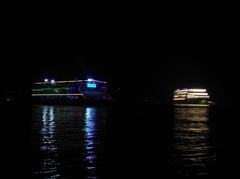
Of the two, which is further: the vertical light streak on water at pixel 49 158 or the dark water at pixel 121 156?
the dark water at pixel 121 156

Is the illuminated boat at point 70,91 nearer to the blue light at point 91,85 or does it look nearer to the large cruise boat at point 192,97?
the blue light at point 91,85

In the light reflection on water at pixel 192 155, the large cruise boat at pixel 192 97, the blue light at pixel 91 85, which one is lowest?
the light reflection on water at pixel 192 155

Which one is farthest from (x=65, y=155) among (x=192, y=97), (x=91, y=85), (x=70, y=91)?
(x=192, y=97)

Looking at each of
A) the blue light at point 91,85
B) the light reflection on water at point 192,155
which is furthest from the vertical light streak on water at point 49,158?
the blue light at point 91,85

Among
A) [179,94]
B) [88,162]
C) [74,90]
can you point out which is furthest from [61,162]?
[179,94]

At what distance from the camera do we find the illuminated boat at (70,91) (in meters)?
128

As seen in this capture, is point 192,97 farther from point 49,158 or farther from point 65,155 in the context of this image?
point 49,158

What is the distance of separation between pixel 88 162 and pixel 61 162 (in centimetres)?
97

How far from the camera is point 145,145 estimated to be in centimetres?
2106

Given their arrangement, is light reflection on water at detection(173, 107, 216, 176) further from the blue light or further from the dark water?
the blue light

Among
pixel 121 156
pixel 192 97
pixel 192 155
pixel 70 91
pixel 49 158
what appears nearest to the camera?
pixel 49 158

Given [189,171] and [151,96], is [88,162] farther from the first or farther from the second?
[151,96]

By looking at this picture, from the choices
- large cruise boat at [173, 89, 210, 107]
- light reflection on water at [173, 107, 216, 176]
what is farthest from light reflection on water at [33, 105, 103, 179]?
large cruise boat at [173, 89, 210, 107]

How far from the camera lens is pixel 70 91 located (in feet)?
426
